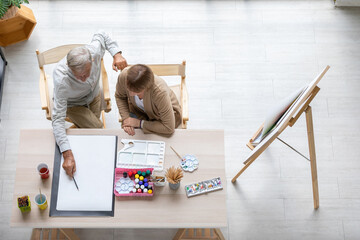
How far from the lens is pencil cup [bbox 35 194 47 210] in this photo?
2.08 m

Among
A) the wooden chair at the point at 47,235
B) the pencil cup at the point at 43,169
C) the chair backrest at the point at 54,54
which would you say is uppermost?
the chair backrest at the point at 54,54

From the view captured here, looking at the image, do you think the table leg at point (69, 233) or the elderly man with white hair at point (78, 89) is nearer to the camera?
the elderly man with white hair at point (78, 89)

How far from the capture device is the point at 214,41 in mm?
3646

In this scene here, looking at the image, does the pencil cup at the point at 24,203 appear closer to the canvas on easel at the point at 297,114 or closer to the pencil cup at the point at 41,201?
the pencil cup at the point at 41,201

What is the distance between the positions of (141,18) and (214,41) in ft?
2.66

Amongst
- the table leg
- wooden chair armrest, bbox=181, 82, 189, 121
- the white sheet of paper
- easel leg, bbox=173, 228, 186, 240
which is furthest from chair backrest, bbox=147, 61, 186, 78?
the table leg

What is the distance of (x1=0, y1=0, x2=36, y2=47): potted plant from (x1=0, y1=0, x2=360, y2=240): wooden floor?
8 cm

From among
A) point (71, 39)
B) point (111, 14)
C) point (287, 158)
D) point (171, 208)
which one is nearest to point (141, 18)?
point (111, 14)

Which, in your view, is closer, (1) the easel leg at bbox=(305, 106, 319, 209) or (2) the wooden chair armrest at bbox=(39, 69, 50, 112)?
(1) the easel leg at bbox=(305, 106, 319, 209)

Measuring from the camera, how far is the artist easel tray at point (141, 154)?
7.39 feet

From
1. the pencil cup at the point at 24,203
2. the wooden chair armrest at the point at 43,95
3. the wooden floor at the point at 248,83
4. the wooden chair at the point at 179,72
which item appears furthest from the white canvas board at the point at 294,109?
the wooden chair armrest at the point at 43,95

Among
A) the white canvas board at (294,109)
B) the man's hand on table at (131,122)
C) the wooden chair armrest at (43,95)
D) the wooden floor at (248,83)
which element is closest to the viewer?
the white canvas board at (294,109)

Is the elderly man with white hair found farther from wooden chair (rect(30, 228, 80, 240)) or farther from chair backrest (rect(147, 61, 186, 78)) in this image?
wooden chair (rect(30, 228, 80, 240))

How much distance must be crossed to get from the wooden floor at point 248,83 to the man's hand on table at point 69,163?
3.19 feet
